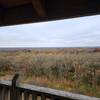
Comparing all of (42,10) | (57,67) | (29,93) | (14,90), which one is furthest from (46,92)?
(57,67)

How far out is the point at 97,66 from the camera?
251 inches

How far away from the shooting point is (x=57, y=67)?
7.43 m

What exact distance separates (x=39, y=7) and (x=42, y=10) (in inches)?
1.4

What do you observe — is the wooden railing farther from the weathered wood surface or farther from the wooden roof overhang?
the wooden roof overhang

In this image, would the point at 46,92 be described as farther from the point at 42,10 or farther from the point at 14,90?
the point at 42,10

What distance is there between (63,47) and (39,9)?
295 inches

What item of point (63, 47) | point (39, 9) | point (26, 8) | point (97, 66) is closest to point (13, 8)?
point (26, 8)

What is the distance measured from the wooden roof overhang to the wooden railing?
590 mm

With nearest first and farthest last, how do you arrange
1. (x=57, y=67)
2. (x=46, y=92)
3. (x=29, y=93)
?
(x=46, y=92) < (x=29, y=93) < (x=57, y=67)

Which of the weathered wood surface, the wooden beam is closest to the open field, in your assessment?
the weathered wood surface

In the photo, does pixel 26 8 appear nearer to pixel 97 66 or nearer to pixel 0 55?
pixel 97 66

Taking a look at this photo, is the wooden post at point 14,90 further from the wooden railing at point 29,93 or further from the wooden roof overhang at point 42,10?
the wooden roof overhang at point 42,10

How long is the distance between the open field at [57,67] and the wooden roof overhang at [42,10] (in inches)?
135

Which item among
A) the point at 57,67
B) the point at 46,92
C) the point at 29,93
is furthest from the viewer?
the point at 57,67
